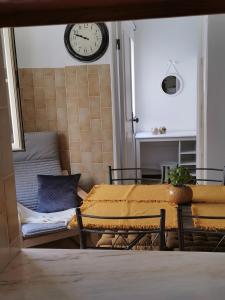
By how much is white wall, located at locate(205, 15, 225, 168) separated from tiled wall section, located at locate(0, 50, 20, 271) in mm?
2435

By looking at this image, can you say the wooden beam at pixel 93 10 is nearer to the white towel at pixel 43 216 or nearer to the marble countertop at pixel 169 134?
the white towel at pixel 43 216

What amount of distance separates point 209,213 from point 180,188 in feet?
0.81

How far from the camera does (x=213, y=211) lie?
184 centimetres

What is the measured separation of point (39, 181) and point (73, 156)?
511mm

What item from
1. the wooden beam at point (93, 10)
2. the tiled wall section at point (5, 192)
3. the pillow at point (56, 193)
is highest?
the wooden beam at point (93, 10)

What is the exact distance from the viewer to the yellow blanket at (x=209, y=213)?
1.66 metres

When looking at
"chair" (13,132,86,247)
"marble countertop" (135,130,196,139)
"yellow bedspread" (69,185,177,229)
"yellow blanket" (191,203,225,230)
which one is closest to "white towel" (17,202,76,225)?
"chair" (13,132,86,247)

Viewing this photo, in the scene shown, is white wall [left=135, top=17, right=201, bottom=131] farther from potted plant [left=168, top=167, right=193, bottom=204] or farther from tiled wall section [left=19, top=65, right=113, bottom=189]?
potted plant [left=168, top=167, right=193, bottom=204]

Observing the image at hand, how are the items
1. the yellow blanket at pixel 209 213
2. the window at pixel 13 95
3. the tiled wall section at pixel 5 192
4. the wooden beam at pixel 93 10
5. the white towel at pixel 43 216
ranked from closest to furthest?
the wooden beam at pixel 93 10 < the tiled wall section at pixel 5 192 < the window at pixel 13 95 < the yellow blanket at pixel 209 213 < the white towel at pixel 43 216

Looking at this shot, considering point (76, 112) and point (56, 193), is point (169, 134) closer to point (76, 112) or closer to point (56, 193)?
point (76, 112)

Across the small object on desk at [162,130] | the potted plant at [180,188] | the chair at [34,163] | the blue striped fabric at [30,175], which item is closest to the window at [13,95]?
the potted plant at [180,188]

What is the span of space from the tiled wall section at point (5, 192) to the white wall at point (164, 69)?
4333 millimetres

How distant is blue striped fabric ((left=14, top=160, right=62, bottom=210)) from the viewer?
2.97 meters

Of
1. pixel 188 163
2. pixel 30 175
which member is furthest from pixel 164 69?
pixel 30 175
